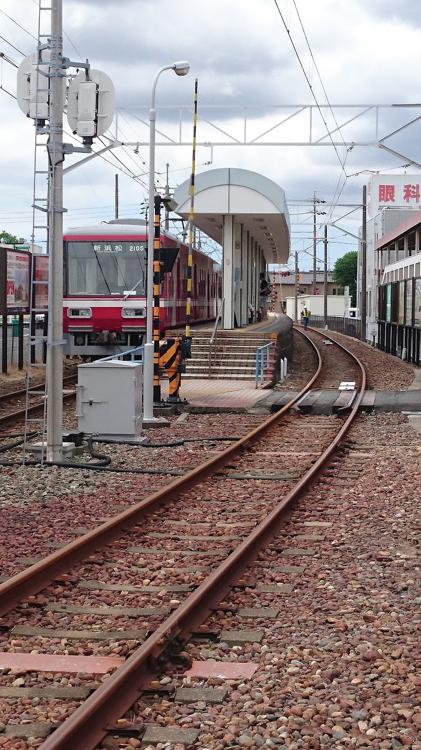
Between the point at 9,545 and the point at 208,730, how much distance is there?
12.4ft

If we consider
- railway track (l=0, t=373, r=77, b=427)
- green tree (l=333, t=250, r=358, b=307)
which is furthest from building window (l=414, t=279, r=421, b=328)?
green tree (l=333, t=250, r=358, b=307)

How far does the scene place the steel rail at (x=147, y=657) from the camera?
427cm

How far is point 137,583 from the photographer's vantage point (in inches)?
276

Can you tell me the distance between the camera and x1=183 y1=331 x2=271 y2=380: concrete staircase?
2453cm

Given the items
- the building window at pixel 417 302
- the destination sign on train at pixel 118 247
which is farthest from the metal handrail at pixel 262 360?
the building window at pixel 417 302

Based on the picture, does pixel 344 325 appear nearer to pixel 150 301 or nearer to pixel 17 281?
pixel 17 281

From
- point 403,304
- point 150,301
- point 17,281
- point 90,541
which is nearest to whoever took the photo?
point 90,541

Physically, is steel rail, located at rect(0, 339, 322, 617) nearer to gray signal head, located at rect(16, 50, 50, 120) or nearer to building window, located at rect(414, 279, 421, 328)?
gray signal head, located at rect(16, 50, 50, 120)

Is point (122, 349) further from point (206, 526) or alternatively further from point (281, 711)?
point (281, 711)

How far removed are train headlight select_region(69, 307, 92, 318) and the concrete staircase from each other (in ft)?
8.43

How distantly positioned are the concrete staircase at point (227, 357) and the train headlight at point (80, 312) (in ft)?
8.43

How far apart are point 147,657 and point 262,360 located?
1812 cm

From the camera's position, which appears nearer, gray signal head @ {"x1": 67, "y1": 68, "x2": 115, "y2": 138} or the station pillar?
gray signal head @ {"x1": 67, "y1": 68, "x2": 115, "y2": 138}

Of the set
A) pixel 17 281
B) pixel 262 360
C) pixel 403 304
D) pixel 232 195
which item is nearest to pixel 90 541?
pixel 262 360
